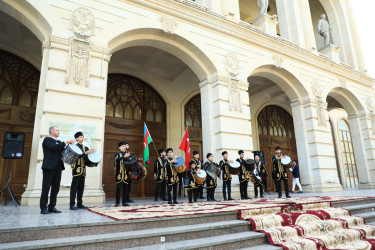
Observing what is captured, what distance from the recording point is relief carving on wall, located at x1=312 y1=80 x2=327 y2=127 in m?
13.5

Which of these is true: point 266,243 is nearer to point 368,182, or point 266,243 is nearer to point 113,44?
point 113,44

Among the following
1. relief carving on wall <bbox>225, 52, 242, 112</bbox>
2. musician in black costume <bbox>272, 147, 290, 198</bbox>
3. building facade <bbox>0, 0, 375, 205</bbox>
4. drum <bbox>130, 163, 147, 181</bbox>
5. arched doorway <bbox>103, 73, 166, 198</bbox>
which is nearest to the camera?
building facade <bbox>0, 0, 375, 205</bbox>

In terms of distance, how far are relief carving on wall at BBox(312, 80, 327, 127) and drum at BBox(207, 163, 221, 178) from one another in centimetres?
815

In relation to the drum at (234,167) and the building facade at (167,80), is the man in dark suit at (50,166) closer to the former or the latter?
the building facade at (167,80)

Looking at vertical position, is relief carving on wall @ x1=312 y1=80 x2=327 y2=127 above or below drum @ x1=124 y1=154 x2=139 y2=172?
above

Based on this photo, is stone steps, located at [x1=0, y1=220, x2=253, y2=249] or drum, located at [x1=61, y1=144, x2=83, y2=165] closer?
stone steps, located at [x1=0, y1=220, x2=253, y2=249]

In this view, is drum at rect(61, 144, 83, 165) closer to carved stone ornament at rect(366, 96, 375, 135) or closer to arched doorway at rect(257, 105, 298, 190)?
arched doorway at rect(257, 105, 298, 190)

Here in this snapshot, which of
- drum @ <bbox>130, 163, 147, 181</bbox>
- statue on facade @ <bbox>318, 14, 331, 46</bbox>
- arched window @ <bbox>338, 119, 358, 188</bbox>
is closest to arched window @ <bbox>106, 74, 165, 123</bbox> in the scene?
drum @ <bbox>130, 163, 147, 181</bbox>

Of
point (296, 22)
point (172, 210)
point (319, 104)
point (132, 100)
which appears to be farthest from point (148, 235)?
point (296, 22)

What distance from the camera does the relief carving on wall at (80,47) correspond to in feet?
24.4

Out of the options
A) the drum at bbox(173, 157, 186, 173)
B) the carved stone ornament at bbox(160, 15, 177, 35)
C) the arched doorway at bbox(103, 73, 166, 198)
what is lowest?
the drum at bbox(173, 157, 186, 173)

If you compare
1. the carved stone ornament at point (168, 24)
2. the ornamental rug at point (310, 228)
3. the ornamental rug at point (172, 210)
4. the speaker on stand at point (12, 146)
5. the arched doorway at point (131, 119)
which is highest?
the carved stone ornament at point (168, 24)

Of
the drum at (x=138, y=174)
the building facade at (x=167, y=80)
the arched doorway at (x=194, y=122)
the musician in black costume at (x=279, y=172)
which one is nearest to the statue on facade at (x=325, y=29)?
the building facade at (x=167, y=80)

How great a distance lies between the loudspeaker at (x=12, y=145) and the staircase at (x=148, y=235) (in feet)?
13.2
